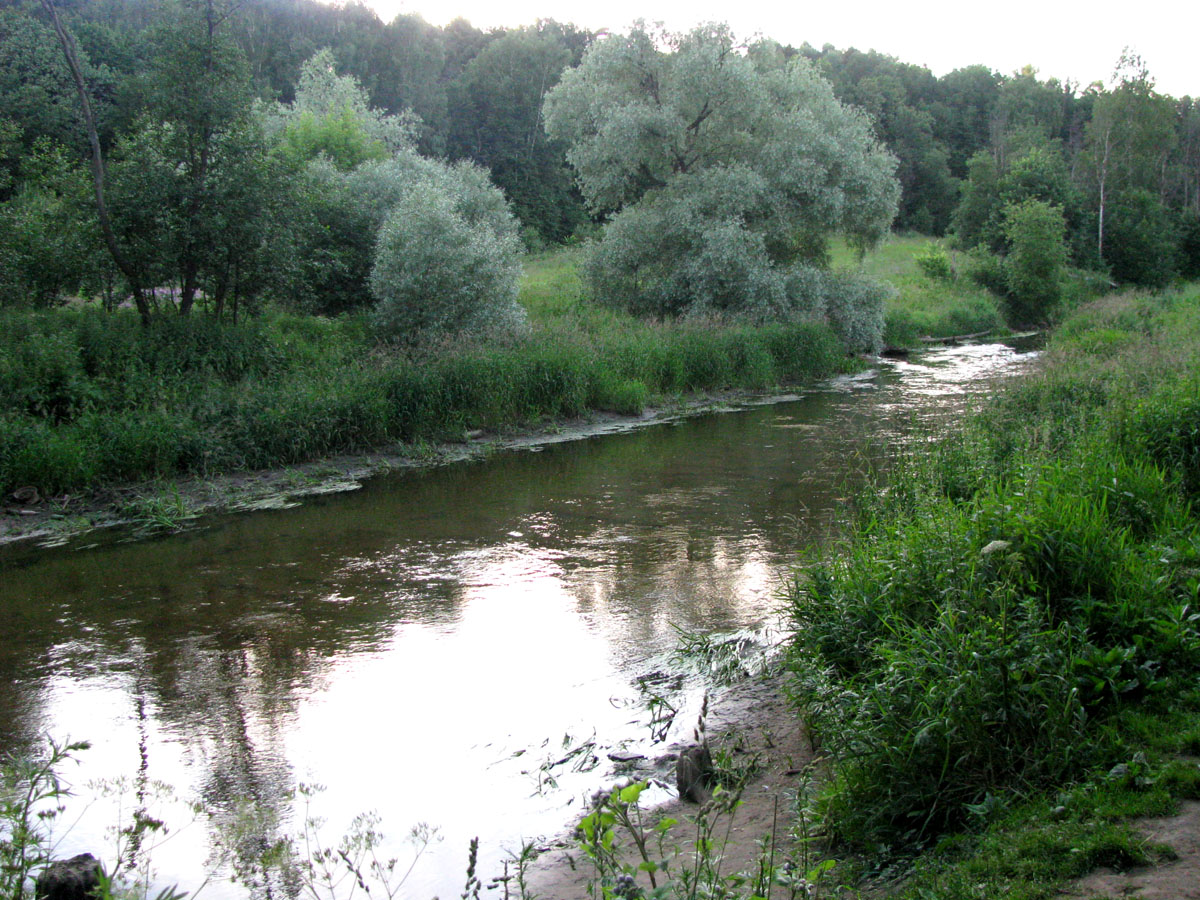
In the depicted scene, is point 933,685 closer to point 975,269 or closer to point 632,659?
point 632,659

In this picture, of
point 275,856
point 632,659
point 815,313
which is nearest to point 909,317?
point 815,313

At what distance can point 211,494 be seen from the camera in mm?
12297

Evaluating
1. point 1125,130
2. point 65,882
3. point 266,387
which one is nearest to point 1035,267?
point 1125,130

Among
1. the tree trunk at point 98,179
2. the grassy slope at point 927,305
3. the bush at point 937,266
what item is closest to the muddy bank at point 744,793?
the tree trunk at point 98,179

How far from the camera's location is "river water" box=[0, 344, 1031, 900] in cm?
479

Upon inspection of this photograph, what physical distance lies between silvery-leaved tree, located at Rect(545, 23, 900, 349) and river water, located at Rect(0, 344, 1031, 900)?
13969 millimetres

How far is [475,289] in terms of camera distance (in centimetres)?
2059

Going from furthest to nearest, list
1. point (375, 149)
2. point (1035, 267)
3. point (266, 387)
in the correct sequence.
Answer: point (1035, 267), point (375, 149), point (266, 387)

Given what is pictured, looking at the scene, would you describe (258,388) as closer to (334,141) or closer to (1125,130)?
(334,141)

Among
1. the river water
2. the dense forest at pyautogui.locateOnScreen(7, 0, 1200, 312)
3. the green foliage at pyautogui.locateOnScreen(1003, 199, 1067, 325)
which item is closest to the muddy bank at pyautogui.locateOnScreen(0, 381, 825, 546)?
the river water

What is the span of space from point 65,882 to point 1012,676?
3.90 metres

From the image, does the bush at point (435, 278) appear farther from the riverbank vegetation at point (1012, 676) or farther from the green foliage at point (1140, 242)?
the green foliage at point (1140, 242)

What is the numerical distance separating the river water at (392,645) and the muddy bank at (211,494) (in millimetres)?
552

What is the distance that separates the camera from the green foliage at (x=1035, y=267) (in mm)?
42969
